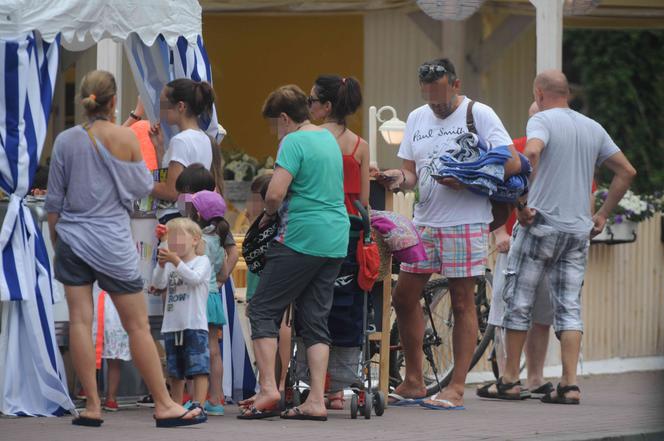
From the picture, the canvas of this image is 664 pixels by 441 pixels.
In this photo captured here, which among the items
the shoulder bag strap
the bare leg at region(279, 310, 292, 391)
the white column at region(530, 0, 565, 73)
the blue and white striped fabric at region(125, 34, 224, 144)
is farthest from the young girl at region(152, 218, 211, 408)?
the white column at region(530, 0, 565, 73)

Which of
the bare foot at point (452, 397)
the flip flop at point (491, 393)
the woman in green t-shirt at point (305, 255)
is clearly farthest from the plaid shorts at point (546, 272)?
the woman in green t-shirt at point (305, 255)

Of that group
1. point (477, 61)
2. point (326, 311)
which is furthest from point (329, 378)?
point (477, 61)

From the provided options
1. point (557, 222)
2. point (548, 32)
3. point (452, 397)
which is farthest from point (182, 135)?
point (548, 32)

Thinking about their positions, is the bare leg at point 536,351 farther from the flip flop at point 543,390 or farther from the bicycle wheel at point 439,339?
the bicycle wheel at point 439,339

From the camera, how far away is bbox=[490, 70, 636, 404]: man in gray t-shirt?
32.4ft

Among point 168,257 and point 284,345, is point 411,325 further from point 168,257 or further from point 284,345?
point 168,257

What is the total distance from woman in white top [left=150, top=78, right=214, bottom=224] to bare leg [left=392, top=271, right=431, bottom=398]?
4.58ft

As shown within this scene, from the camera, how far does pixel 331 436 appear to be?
784 centimetres

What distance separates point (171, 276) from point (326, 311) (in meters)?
0.90

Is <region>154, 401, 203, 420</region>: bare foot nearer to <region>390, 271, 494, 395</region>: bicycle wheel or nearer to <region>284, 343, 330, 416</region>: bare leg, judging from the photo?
<region>284, 343, 330, 416</region>: bare leg

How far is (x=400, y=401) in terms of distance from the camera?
9.59 metres

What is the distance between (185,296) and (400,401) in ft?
5.68

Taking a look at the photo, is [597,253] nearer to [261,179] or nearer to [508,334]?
[508,334]

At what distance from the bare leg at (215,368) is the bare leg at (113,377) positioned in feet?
1.84
